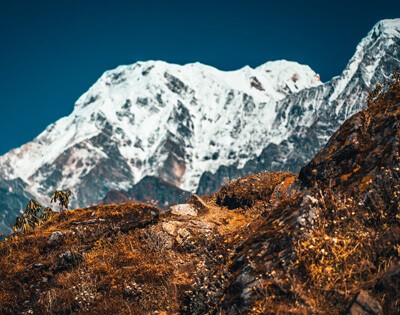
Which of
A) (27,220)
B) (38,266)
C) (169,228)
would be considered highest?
(27,220)

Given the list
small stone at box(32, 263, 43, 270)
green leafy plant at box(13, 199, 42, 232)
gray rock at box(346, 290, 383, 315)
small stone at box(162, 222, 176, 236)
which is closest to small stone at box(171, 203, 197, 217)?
small stone at box(162, 222, 176, 236)

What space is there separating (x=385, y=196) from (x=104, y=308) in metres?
6.40

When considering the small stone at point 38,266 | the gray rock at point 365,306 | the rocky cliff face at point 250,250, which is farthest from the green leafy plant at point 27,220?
the gray rock at point 365,306

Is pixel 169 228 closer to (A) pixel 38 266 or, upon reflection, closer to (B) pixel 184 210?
(B) pixel 184 210

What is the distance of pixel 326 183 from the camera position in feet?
42.4

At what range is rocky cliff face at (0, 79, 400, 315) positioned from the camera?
958 centimetres

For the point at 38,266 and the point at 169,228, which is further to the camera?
the point at 169,228

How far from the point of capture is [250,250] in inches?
444

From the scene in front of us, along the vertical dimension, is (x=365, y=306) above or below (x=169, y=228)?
below

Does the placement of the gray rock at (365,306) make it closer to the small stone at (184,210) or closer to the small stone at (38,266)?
the small stone at (38,266)

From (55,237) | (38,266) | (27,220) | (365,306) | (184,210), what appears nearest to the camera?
(365,306)

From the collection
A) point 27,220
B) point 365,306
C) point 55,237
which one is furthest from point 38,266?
point 365,306

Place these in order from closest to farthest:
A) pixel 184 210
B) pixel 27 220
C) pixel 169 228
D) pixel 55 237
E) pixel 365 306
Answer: pixel 365 306, pixel 55 237, pixel 169 228, pixel 184 210, pixel 27 220

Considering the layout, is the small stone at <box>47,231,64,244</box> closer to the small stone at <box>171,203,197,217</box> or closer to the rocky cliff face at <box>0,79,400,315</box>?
the rocky cliff face at <box>0,79,400,315</box>
